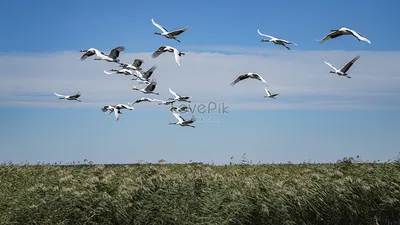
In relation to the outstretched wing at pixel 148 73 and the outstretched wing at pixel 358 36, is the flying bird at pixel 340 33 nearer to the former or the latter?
the outstretched wing at pixel 358 36

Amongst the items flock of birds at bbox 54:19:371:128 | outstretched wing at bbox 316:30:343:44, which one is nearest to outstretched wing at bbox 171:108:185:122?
flock of birds at bbox 54:19:371:128

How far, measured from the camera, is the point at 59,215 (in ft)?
65.9

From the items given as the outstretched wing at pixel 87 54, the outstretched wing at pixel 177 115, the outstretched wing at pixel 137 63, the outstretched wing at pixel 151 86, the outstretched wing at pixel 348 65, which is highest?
the outstretched wing at pixel 87 54

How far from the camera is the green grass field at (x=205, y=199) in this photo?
19969 millimetres

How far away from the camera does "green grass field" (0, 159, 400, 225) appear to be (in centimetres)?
1997

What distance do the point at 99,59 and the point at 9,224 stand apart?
26.4 feet

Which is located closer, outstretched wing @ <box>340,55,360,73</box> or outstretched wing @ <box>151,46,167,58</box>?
outstretched wing @ <box>340,55,360,73</box>

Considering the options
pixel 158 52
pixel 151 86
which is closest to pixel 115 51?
pixel 158 52

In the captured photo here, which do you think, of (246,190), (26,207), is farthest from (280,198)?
(26,207)

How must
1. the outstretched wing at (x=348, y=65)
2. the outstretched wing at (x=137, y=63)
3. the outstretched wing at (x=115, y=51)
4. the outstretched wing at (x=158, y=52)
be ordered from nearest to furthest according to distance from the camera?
the outstretched wing at (x=348, y=65), the outstretched wing at (x=158, y=52), the outstretched wing at (x=115, y=51), the outstretched wing at (x=137, y=63)

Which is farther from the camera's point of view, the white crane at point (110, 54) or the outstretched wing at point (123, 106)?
the outstretched wing at point (123, 106)

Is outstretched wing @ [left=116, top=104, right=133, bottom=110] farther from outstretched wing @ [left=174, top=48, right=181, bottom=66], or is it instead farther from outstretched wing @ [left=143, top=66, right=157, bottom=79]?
outstretched wing @ [left=174, top=48, right=181, bottom=66]

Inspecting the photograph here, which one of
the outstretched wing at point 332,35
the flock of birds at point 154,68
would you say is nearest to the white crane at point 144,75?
the flock of birds at point 154,68

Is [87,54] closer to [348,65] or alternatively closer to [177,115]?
[177,115]
